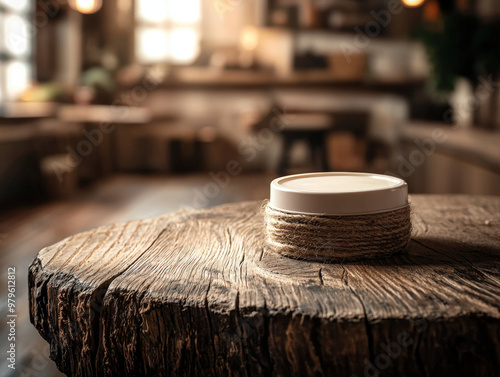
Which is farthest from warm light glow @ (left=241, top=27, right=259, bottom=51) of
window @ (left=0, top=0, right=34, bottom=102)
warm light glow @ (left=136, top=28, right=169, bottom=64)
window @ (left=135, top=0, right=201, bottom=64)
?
window @ (left=0, top=0, right=34, bottom=102)

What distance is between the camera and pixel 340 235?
33.2 inches

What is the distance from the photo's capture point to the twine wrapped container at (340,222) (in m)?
0.84

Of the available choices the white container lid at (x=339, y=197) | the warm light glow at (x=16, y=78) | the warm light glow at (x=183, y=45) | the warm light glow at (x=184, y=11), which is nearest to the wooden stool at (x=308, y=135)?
the warm light glow at (x=183, y=45)

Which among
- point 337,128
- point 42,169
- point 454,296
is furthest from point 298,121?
point 454,296

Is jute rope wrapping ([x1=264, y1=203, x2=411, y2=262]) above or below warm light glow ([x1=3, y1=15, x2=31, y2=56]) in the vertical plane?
Result: below

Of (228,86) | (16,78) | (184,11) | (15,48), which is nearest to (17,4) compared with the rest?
(15,48)

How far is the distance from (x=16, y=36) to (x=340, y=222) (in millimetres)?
5062

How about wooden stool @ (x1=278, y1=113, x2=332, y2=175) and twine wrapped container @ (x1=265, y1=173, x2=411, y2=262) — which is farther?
wooden stool @ (x1=278, y1=113, x2=332, y2=175)

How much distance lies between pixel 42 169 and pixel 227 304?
3.87 metres

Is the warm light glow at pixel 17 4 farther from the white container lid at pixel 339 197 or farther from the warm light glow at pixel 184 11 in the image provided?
the white container lid at pixel 339 197

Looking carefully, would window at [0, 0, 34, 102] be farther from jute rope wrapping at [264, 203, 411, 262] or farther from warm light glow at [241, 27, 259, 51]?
jute rope wrapping at [264, 203, 411, 262]

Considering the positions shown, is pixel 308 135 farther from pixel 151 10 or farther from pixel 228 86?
pixel 151 10

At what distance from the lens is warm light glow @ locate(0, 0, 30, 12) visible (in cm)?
470

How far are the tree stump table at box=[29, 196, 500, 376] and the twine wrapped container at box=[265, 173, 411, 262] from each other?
0.08 ft
